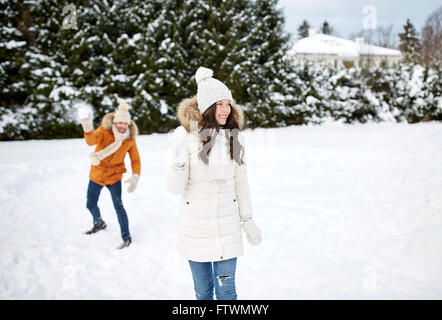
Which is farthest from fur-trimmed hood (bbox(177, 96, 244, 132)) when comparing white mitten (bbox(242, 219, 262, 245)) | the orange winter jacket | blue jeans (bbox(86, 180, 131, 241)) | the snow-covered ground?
blue jeans (bbox(86, 180, 131, 241))

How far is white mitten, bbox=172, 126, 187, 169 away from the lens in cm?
223

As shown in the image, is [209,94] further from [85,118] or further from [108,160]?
[108,160]

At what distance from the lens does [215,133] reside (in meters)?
2.40

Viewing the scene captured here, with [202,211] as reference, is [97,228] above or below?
below

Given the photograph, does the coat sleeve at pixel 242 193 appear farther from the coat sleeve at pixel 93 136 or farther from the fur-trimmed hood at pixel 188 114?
the coat sleeve at pixel 93 136

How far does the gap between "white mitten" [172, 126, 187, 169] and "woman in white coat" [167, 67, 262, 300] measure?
2 cm

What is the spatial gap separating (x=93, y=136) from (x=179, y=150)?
2.46 metres

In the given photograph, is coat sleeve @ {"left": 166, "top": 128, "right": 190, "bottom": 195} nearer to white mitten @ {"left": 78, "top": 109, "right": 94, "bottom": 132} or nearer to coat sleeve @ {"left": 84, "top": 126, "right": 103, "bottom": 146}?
white mitten @ {"left": 78, "top": 109, "right": 94, "bottom": 132}

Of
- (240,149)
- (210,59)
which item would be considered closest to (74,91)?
(210,59)

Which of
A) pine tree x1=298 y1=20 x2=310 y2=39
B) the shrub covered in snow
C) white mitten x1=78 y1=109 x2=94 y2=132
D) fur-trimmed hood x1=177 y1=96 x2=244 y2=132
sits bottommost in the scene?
fur-trimmed hood x1=177 y1=96 x2=244 y2=132

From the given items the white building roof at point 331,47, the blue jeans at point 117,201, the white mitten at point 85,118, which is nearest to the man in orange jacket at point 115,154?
the blue jeans at point 117,201

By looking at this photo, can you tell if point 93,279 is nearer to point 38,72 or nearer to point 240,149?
point 240,149

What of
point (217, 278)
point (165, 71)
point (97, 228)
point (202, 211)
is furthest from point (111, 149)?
point (165, 71)

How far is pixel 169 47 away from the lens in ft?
46.3
